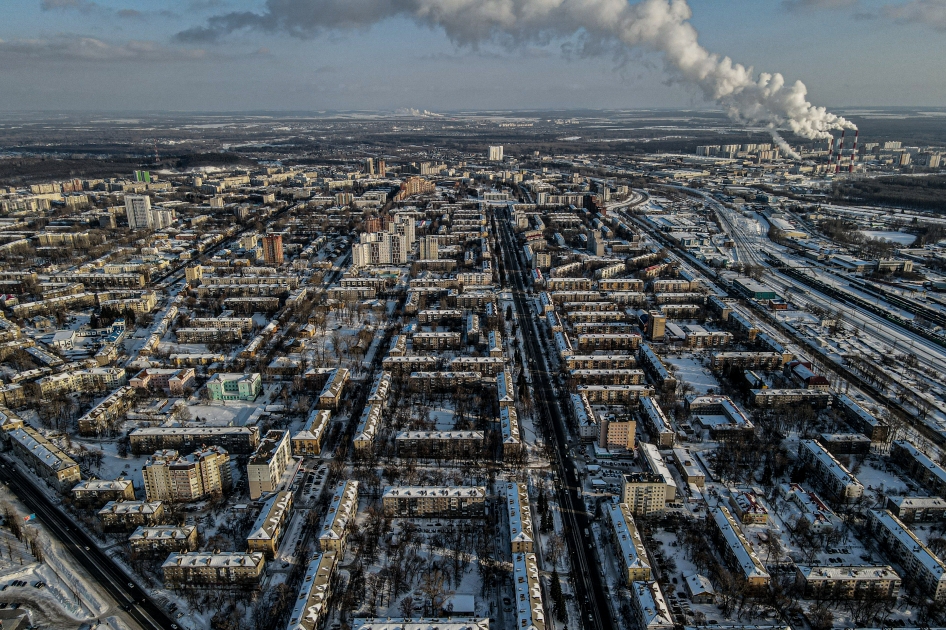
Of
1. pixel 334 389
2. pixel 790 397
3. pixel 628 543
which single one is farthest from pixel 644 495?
pixel 334 389

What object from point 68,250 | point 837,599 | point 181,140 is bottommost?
point 837,599

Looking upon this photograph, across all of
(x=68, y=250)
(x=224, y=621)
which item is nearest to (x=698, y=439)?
(x=224, y=621)

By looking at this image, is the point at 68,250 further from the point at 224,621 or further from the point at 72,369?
the point at 224,621

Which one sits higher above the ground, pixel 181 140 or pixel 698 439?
pixel 181 140

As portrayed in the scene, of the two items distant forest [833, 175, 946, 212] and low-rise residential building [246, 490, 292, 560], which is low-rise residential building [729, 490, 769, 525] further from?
distant forest [833, 175, 946, 212]

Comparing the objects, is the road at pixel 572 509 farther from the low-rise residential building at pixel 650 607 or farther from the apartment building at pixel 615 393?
the apartment building at pixel 615 393

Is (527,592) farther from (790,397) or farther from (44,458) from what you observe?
(44,458)

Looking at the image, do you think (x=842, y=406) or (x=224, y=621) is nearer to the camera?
(x=224, y=621)
